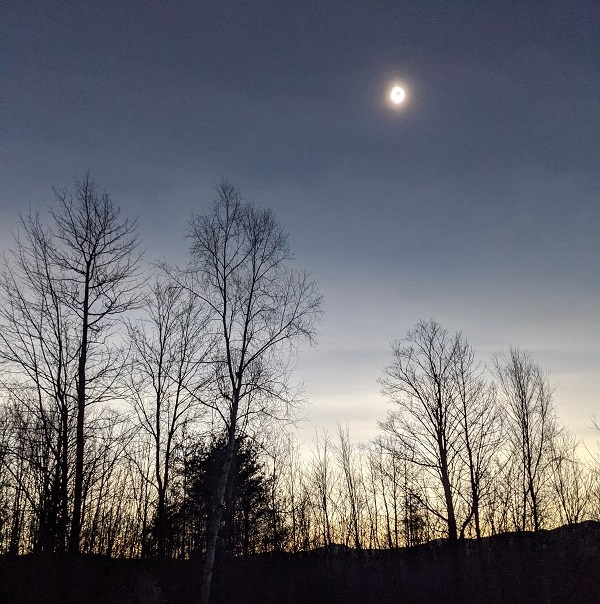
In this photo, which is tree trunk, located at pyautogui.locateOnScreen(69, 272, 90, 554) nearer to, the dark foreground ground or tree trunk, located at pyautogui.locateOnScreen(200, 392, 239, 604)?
the dark foreground ground

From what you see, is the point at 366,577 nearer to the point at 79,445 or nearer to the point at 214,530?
the point at 214,530

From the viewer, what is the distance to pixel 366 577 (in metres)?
21.0

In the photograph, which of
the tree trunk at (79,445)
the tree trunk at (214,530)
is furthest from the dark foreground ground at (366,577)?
the tree trunk at (214,530)

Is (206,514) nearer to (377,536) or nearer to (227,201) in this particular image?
(377,536)

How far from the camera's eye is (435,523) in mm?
21734

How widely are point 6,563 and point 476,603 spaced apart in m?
16.2

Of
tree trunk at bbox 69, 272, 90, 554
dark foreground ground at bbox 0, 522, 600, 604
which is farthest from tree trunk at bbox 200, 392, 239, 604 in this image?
tree trunk at bbox 69, 272, 90, 554

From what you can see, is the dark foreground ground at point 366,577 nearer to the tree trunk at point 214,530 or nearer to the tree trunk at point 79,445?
the tree trunk at point 79,445

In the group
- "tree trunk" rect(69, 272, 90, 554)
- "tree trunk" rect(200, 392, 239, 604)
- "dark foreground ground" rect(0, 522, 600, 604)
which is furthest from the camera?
"tree trunk" rect(200, 392, 239, 604)

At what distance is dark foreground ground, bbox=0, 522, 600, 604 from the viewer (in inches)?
489

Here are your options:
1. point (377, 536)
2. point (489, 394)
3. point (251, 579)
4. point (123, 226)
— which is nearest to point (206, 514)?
point (251, 579)

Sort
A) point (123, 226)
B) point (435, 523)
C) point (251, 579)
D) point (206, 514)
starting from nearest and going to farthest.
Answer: point (123, 226), point (251, 579), point (435, 523), point (206, 514)

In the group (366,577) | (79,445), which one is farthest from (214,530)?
(366,577)

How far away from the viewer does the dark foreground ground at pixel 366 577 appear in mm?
12422
